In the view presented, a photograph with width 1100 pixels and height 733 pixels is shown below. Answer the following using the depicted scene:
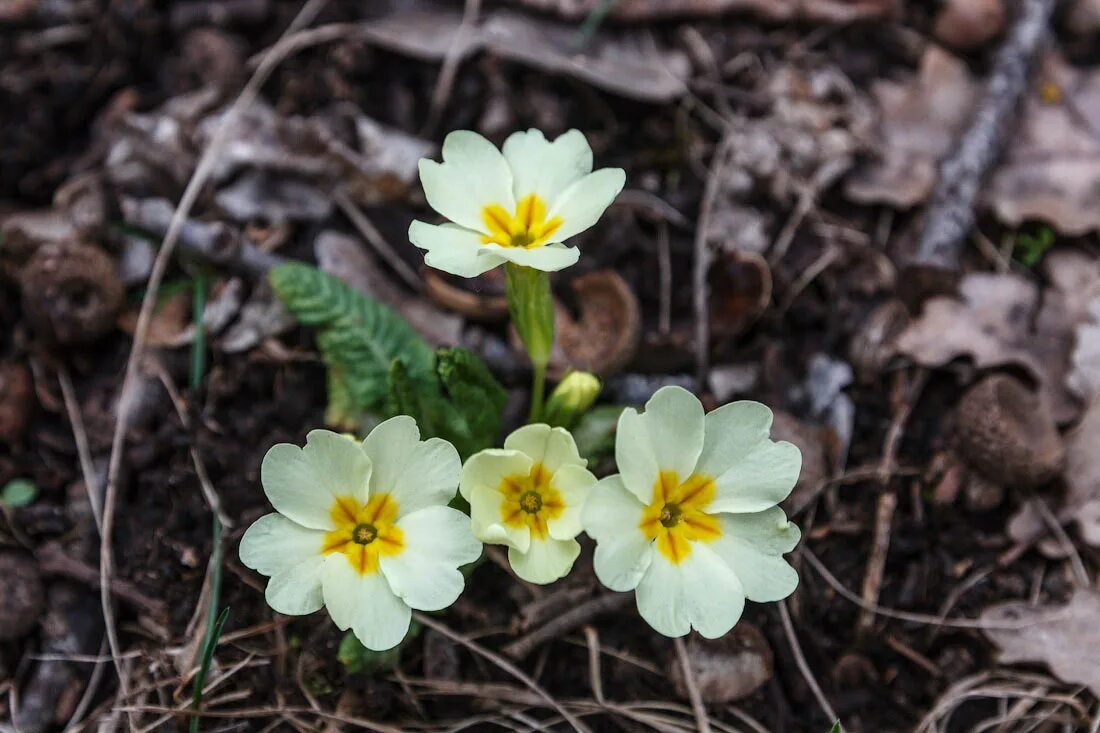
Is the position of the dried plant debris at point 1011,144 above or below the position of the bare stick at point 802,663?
above

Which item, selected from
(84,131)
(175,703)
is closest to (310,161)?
(84,131)

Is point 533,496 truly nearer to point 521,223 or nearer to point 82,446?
point 521,223

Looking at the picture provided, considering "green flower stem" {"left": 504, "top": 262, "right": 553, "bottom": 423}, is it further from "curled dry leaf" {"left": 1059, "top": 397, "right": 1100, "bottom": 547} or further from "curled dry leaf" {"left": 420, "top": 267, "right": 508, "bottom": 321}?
"curled dry leaf" {"left": 1059, "top": 397, "right": 1100, "bottom": 547}

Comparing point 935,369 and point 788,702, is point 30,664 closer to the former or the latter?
point 788,702

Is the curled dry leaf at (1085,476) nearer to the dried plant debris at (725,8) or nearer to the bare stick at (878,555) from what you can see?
the bare stick at (878,555)

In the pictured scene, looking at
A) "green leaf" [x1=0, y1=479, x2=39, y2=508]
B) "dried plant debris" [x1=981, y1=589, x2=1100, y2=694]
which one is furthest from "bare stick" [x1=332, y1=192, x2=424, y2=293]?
"dried plant debris" [x1=981, y1=589, x2=1100, y2=694]

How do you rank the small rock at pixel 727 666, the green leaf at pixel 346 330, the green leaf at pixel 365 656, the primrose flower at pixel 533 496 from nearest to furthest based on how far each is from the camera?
the primrose flower at pixel 533 496
the green leaf at pixel 365 656
the small rock at pixel 727 666
the green leaf at pixel 346 330

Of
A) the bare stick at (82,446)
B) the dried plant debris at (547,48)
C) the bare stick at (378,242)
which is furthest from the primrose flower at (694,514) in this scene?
the dried plant debris at (547,48)
